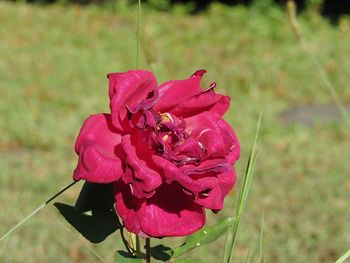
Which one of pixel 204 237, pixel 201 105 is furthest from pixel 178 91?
pixel 204 237

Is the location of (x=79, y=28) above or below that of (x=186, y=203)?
below

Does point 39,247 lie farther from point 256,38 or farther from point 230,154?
point 256,38

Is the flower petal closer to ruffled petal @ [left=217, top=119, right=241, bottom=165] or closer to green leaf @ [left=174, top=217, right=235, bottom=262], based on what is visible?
ruffled petal @ [left=217, top=119, right=241, bottom=165]

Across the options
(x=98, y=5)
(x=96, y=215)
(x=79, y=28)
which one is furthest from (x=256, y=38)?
(x=96, y=215)

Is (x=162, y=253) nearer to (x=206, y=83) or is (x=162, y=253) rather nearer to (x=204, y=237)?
(x=204, y=237)

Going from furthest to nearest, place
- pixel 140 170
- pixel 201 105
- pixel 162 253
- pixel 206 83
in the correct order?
pixel 206 83, pixel 162 253, pixel 201 105, pixel 140 170

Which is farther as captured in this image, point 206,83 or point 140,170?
point 206,83
